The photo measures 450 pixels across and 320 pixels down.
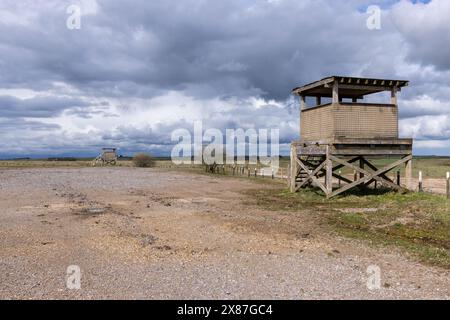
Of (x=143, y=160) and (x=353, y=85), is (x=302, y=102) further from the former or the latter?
(x=143, y=160)

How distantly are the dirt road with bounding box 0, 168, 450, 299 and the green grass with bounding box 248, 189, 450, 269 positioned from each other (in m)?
0.70

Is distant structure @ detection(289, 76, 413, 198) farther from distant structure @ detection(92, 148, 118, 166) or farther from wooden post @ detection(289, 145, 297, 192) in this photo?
distant structure @ detection(92, 148, 118, 166)

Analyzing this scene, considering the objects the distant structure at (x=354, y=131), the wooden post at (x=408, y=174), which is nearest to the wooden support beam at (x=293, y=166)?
the distant structure at (x=354, y=131)

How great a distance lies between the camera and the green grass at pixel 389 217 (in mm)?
9851

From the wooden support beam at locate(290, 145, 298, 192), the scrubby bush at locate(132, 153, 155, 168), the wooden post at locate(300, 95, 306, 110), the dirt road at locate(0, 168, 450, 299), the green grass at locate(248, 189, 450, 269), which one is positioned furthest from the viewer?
the scrubby bush at locate(132, 153, 155, 168)

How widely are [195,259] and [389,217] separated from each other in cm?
810

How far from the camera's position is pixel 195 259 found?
8.60 meters

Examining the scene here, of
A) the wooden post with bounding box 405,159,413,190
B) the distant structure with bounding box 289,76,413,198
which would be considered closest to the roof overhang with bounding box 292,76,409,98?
the distant structure with bounding box 289,76,413,198

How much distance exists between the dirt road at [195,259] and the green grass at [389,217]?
70 cm

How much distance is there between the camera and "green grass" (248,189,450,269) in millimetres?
9851

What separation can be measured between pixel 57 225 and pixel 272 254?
714 centimetres

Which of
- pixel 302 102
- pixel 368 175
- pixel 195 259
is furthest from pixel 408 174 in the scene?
pixel 195 259
